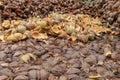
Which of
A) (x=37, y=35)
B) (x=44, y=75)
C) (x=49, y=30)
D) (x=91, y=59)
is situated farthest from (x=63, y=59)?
(x=49, y=30)

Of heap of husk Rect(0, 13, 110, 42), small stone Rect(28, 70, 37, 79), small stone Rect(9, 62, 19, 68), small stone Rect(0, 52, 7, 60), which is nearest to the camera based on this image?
small stone Rect(28, 70, 37, 79)

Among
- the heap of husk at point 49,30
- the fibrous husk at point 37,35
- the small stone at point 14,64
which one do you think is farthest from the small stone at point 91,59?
the small stone at point 14,64

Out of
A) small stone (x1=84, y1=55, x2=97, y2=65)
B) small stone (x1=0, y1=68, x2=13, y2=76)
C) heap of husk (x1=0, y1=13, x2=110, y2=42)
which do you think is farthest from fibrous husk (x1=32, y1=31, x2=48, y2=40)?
small stone (x1=0, y1=68, x2=13, y2=76)

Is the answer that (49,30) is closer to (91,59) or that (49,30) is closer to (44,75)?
(91,59)

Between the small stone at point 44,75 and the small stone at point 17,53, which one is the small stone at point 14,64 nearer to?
the small stone at point 17,53

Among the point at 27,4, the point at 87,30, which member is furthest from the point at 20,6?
the point at 87,30

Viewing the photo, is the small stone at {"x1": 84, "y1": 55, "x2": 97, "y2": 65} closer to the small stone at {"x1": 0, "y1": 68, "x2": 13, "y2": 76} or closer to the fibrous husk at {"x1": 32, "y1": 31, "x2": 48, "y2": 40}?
the fibrous husk at {"x1": 32, "y1": 31, "x2": 48, "y2": 40}

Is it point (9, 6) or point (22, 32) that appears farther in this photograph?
point (9, 6)

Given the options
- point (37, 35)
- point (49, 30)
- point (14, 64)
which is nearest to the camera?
point (14, 64)

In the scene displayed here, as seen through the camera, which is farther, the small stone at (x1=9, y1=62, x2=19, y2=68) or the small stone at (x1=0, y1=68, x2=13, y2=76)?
the small stone at (x1=9, y1=62, x2=19, y2=68)

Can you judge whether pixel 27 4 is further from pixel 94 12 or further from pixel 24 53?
pixel 24 53

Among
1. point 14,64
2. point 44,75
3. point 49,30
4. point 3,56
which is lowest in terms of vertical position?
point 44,75
